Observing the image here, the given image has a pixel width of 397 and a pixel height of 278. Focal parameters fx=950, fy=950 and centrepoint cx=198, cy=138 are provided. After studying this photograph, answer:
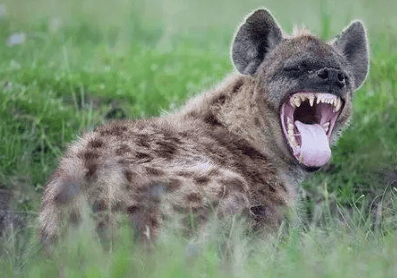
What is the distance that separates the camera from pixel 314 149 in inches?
209

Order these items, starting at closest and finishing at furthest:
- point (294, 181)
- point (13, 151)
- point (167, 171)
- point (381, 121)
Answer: point (167, 171), point (294, 181), point (13, 151), point (381, 121)

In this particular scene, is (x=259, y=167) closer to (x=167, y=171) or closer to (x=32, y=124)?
(x=167, y=171)

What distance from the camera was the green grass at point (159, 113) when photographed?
3.95m

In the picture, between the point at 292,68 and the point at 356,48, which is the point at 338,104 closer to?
the point at 292,68

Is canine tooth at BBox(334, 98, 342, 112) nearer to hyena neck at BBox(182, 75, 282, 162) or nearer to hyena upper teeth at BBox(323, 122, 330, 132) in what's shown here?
hyena upper teeth at BBox(323, 122, 330, 132)

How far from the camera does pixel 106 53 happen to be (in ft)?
30.0

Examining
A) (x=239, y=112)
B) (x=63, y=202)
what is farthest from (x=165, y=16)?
(x=63, y=202)

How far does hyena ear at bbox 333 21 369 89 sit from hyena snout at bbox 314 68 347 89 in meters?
0.65

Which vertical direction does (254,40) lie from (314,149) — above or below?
above

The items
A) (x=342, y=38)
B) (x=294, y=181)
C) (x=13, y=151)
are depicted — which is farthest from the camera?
(x=13, y=151)

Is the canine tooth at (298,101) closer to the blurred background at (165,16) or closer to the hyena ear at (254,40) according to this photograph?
the hyena ear at (254,40)

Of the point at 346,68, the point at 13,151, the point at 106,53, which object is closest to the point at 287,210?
the point at 346,68

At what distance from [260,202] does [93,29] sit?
6.56m

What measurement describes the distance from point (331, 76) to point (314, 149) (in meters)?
0.42
